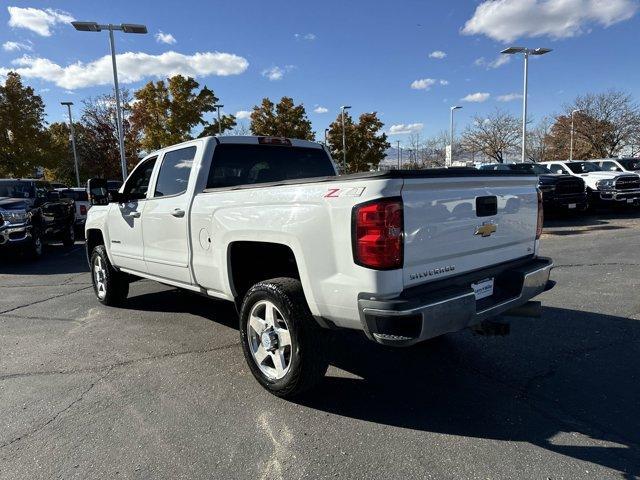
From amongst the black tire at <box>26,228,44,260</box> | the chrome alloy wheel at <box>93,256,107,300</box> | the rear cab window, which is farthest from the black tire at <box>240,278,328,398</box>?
the black tire at <box>26,228,44,260</box>

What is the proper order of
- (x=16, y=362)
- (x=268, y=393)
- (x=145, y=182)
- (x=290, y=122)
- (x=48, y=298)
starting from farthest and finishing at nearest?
(x=290, y=122), (x=48, y=298), (x=145, y=182), (x=16, y=362), (x=268, y=393)

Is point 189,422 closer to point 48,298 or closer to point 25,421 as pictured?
point 25,421

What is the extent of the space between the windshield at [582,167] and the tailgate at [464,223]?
51.9 ft

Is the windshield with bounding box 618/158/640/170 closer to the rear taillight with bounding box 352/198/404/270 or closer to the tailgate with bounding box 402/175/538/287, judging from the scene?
the tailgate with bounding box 402/175/538/287

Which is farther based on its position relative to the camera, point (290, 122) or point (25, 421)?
point (290, 122)

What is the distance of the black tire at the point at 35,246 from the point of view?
1084cm

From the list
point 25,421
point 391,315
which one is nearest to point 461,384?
point 391,315

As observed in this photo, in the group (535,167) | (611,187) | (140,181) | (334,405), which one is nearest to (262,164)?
(140,181)

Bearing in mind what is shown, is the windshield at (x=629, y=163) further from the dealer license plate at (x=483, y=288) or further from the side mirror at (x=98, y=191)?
the side mirror at (x=98, y=191)

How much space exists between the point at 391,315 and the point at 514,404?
136 cm

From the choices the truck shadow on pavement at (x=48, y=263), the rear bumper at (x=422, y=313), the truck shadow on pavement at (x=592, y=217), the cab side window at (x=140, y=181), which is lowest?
the truck shadow on pavement at (x=48, y=263)

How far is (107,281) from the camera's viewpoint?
6.09 meters

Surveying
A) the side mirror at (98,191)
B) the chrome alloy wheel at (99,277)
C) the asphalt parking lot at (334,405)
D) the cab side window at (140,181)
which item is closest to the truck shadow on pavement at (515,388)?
the asphalt parking lot at (334,405)

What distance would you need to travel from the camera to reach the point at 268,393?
352 centimetres
